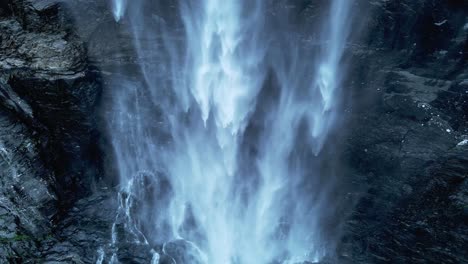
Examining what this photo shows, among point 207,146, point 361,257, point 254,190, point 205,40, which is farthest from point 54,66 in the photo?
point 361,257

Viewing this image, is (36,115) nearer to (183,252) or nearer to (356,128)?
(183,252)

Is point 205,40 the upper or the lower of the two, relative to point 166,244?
upper

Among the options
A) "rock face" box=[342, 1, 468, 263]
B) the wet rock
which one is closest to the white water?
the wet rock

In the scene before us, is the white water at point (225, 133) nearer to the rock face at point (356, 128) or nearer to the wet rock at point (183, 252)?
the wet rock at point (183, 252)

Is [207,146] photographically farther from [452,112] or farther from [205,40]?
[452,112]

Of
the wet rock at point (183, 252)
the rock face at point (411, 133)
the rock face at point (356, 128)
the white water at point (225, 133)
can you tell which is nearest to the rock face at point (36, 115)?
the rock face at point (356, 128)

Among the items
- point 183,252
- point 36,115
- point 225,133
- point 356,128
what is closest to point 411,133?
point 356,128

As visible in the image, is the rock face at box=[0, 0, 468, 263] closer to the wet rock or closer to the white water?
the wet rock
